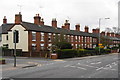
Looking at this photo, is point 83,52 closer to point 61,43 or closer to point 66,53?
point 61,43

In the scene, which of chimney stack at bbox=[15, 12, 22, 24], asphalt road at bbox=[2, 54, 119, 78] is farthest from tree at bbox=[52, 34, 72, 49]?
asphalt road at bbox=[2, 54, 119, 78]

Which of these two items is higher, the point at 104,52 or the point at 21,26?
the point at 21,26

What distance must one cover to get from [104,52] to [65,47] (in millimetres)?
25988

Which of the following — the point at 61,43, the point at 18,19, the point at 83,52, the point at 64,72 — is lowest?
the point at 83,52

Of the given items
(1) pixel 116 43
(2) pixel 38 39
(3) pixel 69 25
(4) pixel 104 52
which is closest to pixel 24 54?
(2) pixel 38 39

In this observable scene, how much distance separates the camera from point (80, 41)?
63281mm

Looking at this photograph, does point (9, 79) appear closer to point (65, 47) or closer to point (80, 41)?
point (65, 47)

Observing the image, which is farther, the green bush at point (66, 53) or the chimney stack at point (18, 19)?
the chimney stack at point (18, 19)

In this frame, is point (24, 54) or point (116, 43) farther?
point (116, 43)

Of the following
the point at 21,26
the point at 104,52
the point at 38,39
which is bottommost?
the point at 104,52

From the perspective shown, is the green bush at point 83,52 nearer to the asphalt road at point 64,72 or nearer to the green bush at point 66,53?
the green bush at point 66,53

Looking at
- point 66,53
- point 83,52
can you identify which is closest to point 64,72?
point 66,53

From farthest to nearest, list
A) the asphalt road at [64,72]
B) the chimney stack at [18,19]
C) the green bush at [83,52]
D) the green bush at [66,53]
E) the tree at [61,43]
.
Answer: the green bush at [83,52] → the chimney stack at [18,19] → the tree at [61,43] → the green bush at [66,53] → the asphalt road at [64,72]

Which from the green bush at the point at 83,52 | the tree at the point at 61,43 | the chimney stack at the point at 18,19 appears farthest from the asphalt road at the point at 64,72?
the chimney stack at the point at 18,19
